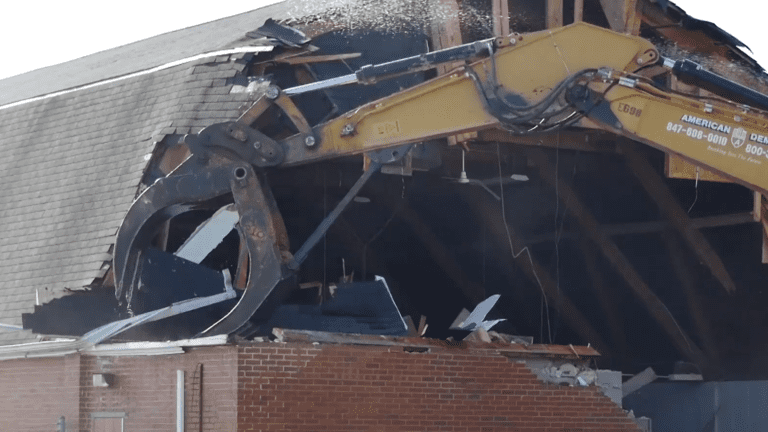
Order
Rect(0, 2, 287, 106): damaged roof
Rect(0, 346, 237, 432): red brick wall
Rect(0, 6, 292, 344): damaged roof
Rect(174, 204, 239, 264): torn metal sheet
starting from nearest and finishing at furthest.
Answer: Rect(0, 346, 237, 432): red brick wall, Rect(174, 204, 239, 264): torn metal sheet, Rect(0, 6, 292, 344): damaged roof, Rect(0, 2, 287, 106): damaged roof

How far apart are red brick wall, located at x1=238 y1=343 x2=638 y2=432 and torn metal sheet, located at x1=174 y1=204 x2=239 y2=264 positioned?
2857 mm

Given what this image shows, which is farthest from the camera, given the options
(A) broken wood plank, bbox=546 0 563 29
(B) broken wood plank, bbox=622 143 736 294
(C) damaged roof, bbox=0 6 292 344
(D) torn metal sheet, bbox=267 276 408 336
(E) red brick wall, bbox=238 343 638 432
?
(B) broken wood plank, bbox=622 143 736 294

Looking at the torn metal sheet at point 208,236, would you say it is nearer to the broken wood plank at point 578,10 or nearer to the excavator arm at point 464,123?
the excavator arm at point 464,123

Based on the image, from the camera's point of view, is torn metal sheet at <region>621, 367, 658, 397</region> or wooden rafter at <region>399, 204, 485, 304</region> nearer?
torn metal sheet at <region>621, 367, 658, 397</region>

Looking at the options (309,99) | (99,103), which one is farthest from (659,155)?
(99,103)

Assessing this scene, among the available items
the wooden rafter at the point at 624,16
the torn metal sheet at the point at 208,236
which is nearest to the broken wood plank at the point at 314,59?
the torn metal sheet at the point at 208,236

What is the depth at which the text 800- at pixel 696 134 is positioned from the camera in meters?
13.1

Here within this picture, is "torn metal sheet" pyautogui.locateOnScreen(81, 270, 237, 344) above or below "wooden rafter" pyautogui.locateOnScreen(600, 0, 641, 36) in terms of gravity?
below

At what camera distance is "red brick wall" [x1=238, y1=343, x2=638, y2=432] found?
45.0ft

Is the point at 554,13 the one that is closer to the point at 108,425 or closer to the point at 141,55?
the point at 108,425

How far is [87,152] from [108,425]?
5.15 metres

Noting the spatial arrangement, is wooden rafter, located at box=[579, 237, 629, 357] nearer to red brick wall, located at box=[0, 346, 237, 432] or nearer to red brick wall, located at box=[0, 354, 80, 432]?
red brick wall, located at box=[0, 346, 237, 432]

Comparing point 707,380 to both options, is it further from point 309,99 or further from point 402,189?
point 309,99

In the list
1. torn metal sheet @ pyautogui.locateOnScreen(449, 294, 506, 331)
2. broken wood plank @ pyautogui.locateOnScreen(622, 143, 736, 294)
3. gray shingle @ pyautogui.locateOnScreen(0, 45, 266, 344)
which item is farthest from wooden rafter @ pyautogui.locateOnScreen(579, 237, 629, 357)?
gray shingle @ pyautogui.locateOnScreen(0, 45, 266, 344)
